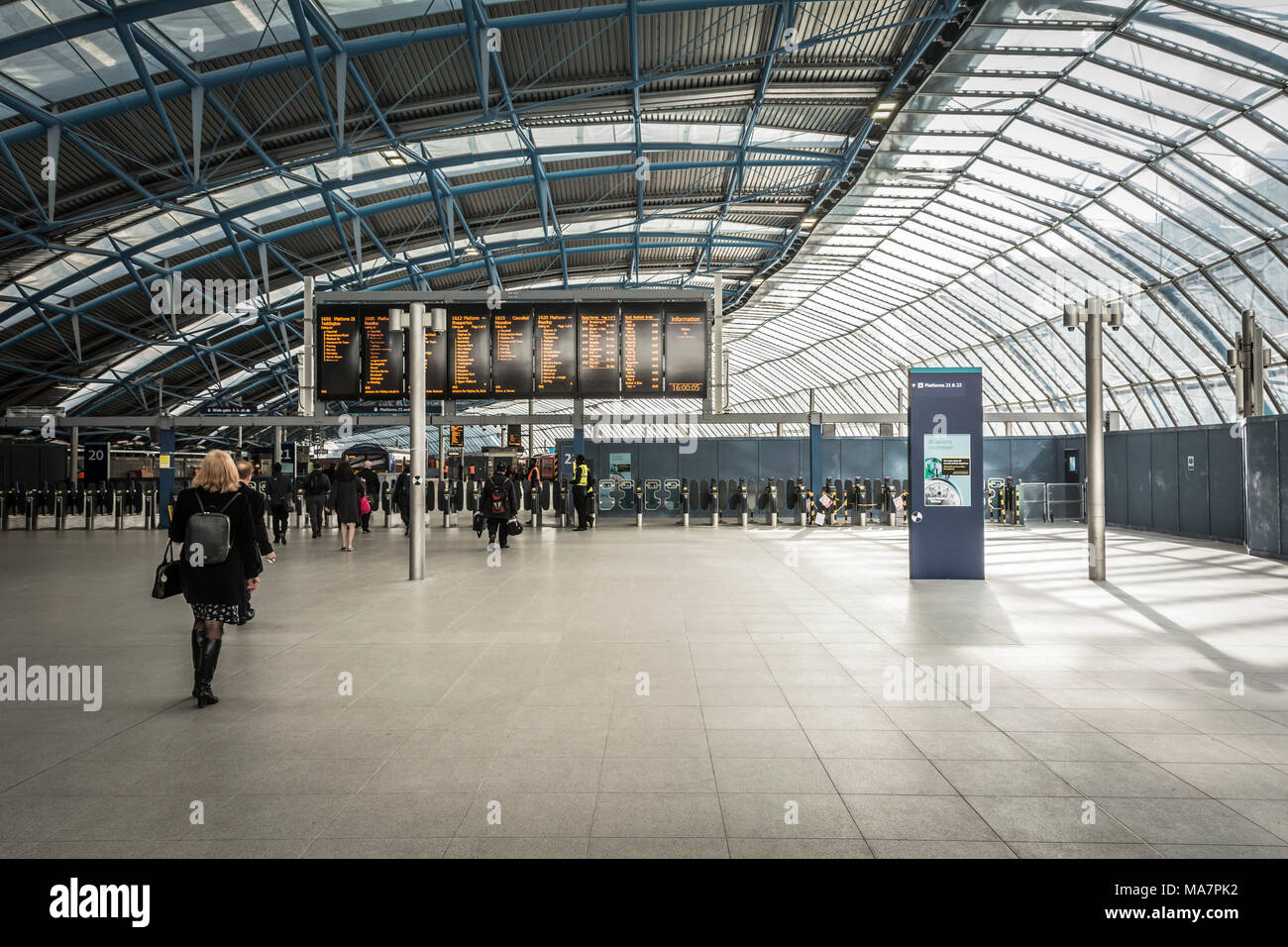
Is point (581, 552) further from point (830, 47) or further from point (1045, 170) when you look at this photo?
point (1045, 170)

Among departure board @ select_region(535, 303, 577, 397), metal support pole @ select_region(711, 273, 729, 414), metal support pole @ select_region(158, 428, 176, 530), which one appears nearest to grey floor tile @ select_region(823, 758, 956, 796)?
departure board @ select_region(535, 303, 577, 397)

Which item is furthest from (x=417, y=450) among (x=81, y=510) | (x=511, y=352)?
(x=81, y=510)

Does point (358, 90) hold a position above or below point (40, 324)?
above

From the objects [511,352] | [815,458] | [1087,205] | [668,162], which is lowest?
[815,458]

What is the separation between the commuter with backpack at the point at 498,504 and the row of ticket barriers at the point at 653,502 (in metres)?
6.64

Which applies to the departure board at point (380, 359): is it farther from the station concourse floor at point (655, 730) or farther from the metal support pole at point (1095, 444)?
the metal support pole at point (1095, 444)

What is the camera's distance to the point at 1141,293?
23.2 m

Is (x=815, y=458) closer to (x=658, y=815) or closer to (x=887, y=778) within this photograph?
(x=887, y=778)

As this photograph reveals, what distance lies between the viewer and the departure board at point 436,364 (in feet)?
50.3

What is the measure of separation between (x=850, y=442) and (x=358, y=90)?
19.1 metres

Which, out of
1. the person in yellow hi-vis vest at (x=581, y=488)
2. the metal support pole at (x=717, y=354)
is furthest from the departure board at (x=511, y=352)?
the person in yellow hi-vis vest at (x=581, y=488)

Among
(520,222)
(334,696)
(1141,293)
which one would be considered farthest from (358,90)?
(1141,293)

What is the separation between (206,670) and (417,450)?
6.77m

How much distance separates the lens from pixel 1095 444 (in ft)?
37.7
